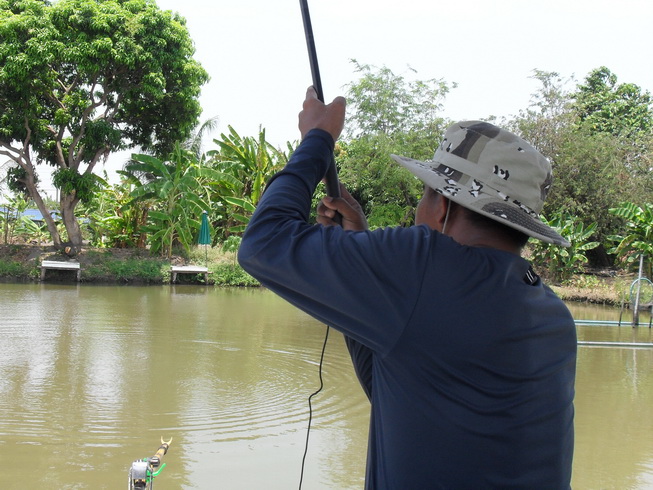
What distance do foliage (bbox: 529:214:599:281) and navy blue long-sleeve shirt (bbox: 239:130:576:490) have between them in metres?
16.8

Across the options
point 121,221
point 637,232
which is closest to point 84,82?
point 121,221

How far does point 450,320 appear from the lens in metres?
1.04

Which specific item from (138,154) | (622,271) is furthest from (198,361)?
(622,271)

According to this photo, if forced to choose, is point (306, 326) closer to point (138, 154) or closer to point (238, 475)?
point (238, 475)

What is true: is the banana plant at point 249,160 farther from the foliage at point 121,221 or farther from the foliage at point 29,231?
the foliage at point 29,231

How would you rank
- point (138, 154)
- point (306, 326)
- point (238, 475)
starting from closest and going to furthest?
point (238, 475)
point (306, 326)
point (138, 154)

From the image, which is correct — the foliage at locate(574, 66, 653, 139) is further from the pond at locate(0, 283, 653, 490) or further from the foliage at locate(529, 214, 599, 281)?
the pond at locate(0, 283, 653, 490)

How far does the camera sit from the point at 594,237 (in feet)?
67.6

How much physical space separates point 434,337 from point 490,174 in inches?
11.9

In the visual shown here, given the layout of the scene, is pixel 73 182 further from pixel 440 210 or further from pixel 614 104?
pixel 614 104

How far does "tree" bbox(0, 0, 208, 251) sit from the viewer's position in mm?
16828

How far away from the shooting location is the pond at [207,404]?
461 cm

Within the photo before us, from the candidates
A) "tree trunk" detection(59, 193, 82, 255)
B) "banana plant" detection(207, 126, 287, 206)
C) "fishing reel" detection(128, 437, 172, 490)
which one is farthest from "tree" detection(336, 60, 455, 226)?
"fishing reel" detection(128, 437, 172, 490)

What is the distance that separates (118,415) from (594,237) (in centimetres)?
1767
